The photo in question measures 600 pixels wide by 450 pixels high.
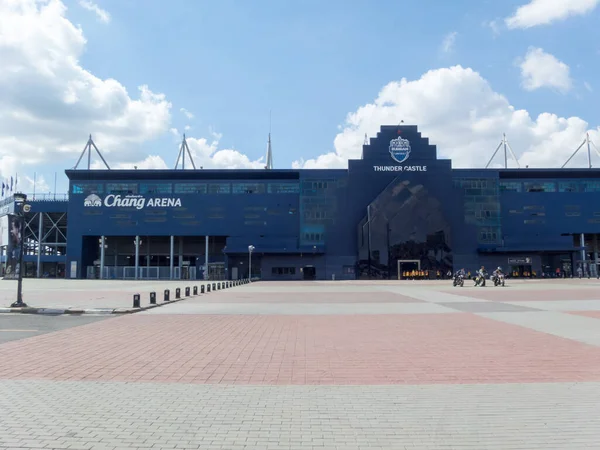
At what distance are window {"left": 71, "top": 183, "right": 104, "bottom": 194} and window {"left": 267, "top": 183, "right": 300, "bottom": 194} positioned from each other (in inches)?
1118

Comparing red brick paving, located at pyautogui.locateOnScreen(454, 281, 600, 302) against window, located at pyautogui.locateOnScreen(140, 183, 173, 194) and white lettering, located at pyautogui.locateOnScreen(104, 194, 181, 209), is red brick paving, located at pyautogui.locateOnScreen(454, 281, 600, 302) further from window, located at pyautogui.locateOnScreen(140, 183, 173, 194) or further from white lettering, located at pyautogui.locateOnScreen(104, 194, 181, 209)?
window, located at pyautogui.locateOnScreen(140, 183, 173, 194)

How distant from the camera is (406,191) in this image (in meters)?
70.7

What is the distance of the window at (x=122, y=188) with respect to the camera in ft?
254

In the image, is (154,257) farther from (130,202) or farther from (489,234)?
(489,234)

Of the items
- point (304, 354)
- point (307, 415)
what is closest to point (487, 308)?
point (304, 354)

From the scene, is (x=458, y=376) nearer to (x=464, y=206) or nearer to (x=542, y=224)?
(x=464, y=206)

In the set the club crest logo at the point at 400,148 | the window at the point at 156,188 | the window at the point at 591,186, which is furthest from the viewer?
the window at the point at 591,186

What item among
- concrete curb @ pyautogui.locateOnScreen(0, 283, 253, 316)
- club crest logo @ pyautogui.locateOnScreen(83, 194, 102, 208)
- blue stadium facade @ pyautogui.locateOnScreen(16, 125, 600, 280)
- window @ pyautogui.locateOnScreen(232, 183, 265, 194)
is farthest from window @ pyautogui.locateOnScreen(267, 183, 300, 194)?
concrete curb @ pyautogui.locateOnScreen(0, 283, 253, 316)

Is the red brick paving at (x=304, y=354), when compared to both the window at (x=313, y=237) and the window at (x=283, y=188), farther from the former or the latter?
the window at (x=283, y=188)

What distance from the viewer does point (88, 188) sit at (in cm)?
7738

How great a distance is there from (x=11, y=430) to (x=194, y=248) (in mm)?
78971

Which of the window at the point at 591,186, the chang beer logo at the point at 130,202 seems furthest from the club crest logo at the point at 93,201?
the window at the point at 591,186

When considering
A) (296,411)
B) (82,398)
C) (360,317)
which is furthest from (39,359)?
(360,317)

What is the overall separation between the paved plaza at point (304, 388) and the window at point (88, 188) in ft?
228
